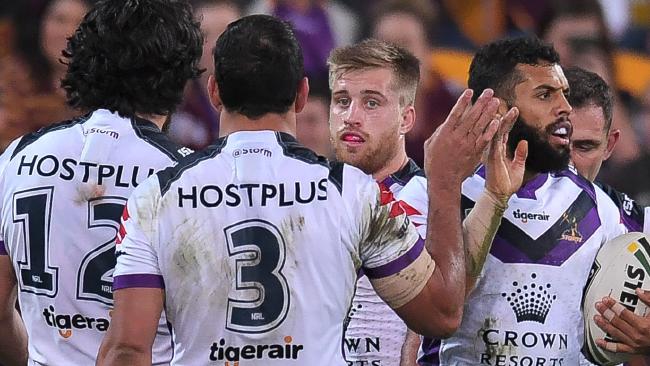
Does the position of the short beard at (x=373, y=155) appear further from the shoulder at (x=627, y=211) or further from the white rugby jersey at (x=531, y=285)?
the shoulder at (x=627, y=211)

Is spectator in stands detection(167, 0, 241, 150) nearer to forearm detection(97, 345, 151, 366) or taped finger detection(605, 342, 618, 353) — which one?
taped finger detection(605, 342, 618, 353)

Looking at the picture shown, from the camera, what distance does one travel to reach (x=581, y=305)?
5039mm

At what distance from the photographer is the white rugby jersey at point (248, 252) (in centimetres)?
382

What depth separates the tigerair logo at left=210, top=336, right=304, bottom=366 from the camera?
12.6 ft

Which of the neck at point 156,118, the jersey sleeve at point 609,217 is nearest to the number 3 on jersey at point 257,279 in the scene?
the neck at point 156,118

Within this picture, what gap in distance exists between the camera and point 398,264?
3934 mm

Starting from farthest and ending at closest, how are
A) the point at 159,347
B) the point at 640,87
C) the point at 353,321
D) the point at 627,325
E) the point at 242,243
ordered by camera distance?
the point at 640,87 < the point at 353,321 < the point at 627,325 < the point at 159,347 < the point at 242,243

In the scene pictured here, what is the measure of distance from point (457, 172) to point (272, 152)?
74 centimetres

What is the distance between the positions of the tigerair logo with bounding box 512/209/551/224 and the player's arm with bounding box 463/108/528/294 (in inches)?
14.6

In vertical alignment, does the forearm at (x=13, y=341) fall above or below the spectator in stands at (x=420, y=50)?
below

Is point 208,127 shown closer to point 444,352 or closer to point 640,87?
point 640,87

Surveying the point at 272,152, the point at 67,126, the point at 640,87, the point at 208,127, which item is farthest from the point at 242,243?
the point at 640,87

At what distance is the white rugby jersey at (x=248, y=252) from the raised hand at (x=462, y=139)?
50 cm

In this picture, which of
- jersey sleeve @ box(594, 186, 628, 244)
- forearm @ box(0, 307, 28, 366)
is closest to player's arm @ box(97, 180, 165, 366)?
forearm @ box(0, 307, 28, 366)
